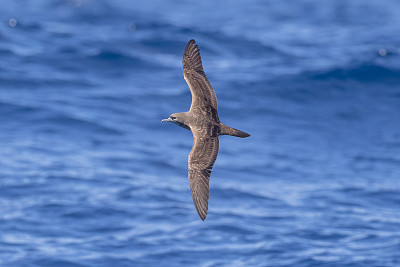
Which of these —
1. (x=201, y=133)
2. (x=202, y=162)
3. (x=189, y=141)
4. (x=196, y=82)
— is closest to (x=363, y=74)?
(x=189, y=141)

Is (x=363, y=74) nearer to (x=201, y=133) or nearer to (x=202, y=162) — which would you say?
(x=201, y=133)

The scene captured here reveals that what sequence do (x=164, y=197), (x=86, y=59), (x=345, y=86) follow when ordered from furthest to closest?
1. (x=86, y=59)
2. (x=345, y=86)
3. (x=164, y=197)

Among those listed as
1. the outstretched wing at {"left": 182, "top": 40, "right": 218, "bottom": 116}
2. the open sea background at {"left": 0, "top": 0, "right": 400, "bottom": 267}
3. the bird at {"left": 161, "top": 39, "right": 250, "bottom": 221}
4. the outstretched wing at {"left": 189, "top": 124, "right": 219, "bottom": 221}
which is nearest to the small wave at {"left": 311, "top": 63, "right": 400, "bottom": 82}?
the open sea background at {"left": 0, "top": 0, "right": 400, "bottom": 267}

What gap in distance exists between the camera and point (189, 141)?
18.2 m

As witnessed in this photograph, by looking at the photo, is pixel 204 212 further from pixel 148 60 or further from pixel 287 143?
pixel 148 60

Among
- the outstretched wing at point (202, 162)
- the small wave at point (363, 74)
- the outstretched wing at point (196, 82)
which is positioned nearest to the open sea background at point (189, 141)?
the small wave at point (363, 74)

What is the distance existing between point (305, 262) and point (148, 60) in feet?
33.5

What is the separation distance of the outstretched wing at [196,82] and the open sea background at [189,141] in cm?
425

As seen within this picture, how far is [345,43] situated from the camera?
23.1m

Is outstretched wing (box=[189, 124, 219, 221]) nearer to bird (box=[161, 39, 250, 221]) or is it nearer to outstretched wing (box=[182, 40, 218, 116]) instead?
bird (box=[161, 39, 250, 221])

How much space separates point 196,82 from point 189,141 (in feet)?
26.0

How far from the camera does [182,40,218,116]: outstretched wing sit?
10.2 meters

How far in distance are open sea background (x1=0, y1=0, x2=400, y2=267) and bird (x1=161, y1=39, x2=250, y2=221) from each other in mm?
4022

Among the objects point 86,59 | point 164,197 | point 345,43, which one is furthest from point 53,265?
point 345,43
